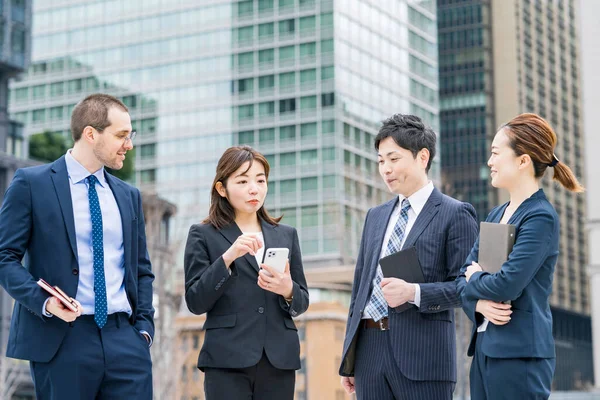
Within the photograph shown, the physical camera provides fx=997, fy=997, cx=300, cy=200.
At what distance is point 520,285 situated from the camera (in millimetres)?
4371

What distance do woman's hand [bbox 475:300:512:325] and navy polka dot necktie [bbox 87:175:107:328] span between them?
1.75 meters

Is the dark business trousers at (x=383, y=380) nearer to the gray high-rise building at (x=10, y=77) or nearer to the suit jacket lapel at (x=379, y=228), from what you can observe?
the suit jacket lapel at (x=379, y=228)

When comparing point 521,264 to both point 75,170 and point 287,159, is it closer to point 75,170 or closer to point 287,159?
point 75,170

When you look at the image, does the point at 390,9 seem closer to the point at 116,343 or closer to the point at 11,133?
the point at 11,133

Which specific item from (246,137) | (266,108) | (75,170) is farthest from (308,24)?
(75,170)

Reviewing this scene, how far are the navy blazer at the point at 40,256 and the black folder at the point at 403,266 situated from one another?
1.19 meters

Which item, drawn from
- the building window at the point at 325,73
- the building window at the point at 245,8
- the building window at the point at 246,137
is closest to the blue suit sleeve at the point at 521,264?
the building window at the point at 325,73

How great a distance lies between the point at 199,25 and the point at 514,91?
3379 cm

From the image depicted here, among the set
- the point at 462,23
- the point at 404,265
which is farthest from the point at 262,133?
the point at 404,265

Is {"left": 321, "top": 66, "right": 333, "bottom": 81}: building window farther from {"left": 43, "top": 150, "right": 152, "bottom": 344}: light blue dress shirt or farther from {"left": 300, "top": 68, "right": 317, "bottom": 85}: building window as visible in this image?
{"left": 43, "top": 150, "right": 152, "bottom": 344}: light blue dress shirt

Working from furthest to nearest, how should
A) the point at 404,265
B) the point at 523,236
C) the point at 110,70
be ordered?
the point at 110,70
the point at 404,265
the point at 523,236

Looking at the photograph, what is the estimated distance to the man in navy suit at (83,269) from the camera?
4.54 meters

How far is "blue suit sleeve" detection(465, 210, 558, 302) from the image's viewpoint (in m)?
4.38

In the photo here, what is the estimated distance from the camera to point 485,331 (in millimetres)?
4543
